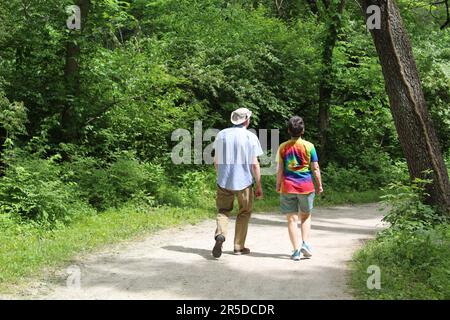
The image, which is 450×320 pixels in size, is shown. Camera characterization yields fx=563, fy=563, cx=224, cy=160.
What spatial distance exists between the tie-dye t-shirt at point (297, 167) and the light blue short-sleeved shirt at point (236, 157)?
491 mm

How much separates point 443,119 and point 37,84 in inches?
508

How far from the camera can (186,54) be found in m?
17.3

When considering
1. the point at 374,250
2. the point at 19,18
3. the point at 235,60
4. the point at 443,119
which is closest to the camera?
the point at 374,250

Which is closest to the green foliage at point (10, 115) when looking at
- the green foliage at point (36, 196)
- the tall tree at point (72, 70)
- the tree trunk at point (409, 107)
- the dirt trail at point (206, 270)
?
the green foliage at point (36, 196)

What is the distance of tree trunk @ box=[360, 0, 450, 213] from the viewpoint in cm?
901

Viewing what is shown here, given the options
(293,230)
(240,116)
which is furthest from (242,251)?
(240,116)

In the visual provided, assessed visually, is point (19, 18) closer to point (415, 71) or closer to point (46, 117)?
point (46, 117)

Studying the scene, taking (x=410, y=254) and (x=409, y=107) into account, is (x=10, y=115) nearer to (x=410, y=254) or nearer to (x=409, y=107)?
(x=409, y=107)

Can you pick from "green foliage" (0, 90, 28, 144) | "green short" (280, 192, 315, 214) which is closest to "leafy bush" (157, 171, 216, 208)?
"green foliage" (0, 90, 28, 144)

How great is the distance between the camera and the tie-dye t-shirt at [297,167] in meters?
8.04

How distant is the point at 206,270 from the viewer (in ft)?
24.3

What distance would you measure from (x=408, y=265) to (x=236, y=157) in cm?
277

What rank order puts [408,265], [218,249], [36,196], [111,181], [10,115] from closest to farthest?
[408,265]
[218,249]
[36,196]
[10,115]
[111,181]
